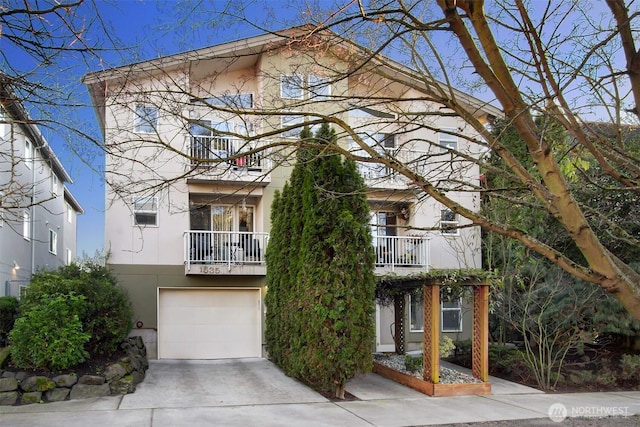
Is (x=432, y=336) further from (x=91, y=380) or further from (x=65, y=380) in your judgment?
(x=65, y=380)

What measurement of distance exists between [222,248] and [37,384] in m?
6.24

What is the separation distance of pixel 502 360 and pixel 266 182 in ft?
24.7

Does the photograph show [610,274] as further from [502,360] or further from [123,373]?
[502,360]

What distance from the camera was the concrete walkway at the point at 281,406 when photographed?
8595 millimetres

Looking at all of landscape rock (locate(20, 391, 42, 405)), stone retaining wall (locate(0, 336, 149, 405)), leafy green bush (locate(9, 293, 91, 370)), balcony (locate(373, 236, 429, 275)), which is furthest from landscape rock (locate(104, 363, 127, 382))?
balcony (locate(373, 236, 429, 275))

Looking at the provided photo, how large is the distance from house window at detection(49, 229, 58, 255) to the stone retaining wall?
1325 centimetres

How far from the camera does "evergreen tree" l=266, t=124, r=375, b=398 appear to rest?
1045cm

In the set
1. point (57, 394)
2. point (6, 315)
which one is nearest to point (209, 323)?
point (6, 315)

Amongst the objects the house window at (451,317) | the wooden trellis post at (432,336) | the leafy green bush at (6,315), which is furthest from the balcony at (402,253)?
the leafy green bush at (6,315)

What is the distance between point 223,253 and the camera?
15.1 metres

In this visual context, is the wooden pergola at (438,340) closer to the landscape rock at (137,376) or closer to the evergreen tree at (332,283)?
the evergreen tree at (332,283)

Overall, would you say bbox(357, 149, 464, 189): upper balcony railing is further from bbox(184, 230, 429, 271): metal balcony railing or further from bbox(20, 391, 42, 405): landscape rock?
bbox(20, 391, 42, 405): landscape rock

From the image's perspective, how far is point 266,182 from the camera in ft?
51.1

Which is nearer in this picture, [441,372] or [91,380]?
[91,380]
